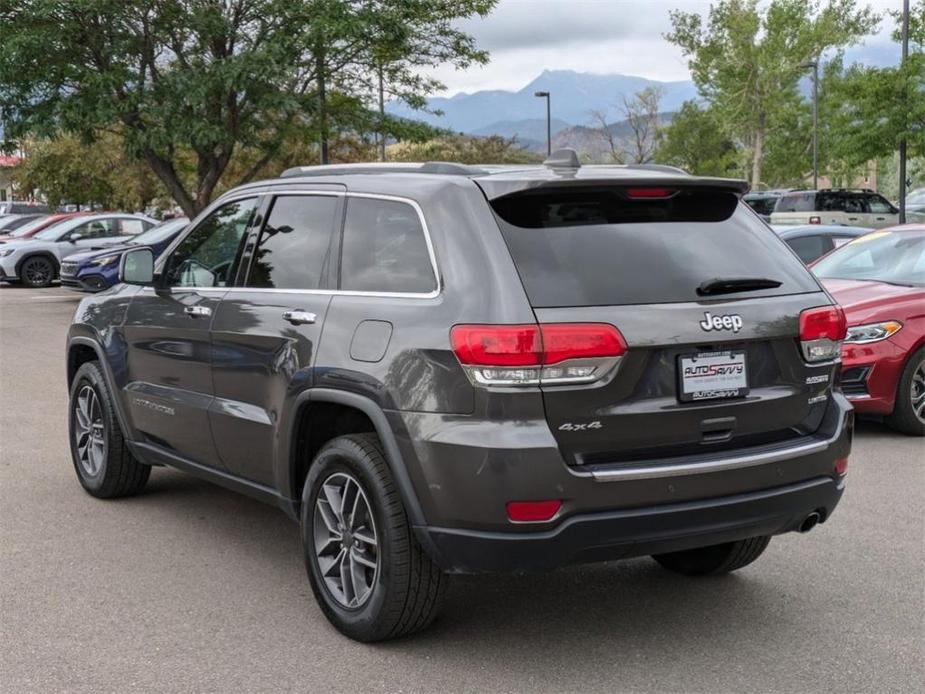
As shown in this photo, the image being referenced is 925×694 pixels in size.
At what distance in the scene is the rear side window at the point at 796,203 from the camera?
32.4 meters

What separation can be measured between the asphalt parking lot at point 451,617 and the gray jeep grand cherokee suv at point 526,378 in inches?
10.5

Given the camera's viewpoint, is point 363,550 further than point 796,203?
No

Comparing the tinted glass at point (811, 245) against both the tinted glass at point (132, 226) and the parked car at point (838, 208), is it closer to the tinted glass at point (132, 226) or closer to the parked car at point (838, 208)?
the parked car at point (838, 208)

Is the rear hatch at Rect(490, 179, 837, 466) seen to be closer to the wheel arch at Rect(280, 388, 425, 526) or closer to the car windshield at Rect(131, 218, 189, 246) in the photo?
the wheel arch at Rect(280, 388, 425, 526)

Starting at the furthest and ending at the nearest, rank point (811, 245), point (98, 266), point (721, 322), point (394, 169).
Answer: point (98, 266)
point (811, 245)
point (394, 169)
point (721, 322)

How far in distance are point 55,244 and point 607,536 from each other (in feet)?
88.2

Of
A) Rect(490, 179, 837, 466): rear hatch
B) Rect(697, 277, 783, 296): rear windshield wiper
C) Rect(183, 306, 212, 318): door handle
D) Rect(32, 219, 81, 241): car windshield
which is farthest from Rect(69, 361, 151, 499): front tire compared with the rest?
Rect(32, 219, 81, 241): car windshield

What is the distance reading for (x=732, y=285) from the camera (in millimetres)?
4352

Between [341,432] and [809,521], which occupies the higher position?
[341,432]

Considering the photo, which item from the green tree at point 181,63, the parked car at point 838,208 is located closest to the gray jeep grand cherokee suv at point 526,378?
the green tree at point 181,63

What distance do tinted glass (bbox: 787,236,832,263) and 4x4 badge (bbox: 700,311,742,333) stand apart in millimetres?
11335

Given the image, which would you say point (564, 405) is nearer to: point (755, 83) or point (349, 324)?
point (349, 324)

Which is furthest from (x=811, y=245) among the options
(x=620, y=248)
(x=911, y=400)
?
(x=620, y=248)

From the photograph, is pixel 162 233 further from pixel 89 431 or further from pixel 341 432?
pixel 341 432
